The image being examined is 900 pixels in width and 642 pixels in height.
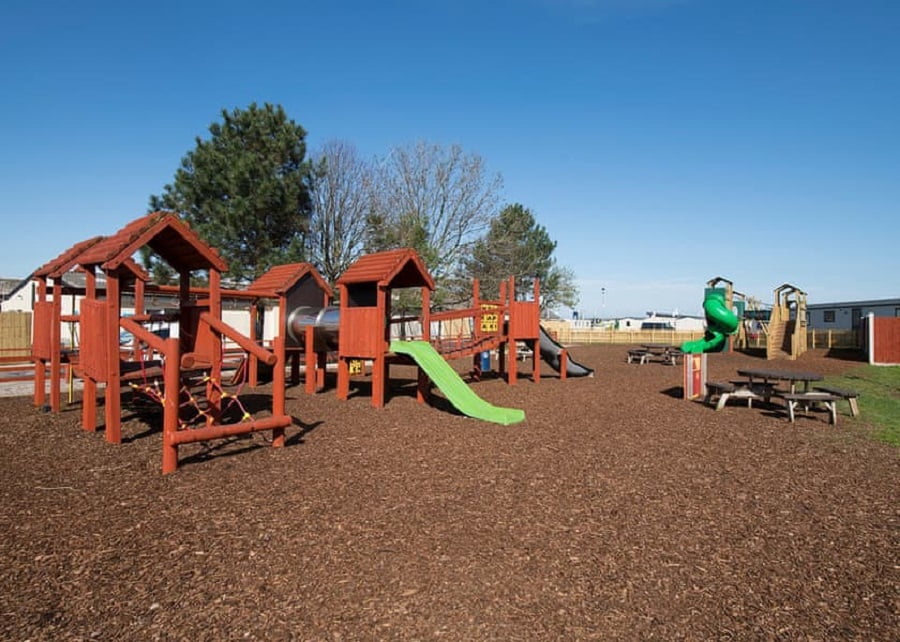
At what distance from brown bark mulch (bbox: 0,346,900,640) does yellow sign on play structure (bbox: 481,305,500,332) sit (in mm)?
7520

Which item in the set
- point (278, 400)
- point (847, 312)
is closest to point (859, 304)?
point (847, 312)

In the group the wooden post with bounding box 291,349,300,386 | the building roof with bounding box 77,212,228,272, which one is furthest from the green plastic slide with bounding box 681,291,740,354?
the building roof with bounding box 77,212,228,272

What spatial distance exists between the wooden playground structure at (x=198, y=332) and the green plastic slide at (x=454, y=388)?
461mm

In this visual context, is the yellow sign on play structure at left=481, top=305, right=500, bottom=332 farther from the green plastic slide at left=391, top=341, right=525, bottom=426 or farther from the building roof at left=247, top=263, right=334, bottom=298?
the building roof at left=247, top=263, right=334, bottom=298

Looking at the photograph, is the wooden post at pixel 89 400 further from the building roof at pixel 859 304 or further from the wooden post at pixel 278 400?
the building roof at pixel 859 304

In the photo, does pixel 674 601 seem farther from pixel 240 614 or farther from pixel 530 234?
pixel 530 234

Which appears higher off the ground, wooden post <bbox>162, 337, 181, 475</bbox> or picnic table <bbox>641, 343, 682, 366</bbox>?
wooden post <bbox>162, 337, 181, 475</bbox>

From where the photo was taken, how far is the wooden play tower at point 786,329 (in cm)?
2772

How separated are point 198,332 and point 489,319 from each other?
887 cm

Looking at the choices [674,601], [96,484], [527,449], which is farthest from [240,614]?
[527,449]

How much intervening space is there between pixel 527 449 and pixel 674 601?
13.0 feet

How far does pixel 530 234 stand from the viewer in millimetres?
54781

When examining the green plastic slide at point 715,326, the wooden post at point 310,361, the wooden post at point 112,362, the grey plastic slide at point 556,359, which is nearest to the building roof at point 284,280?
the wooden post at point 310,361

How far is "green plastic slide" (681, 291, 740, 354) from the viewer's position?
44.4 ft
